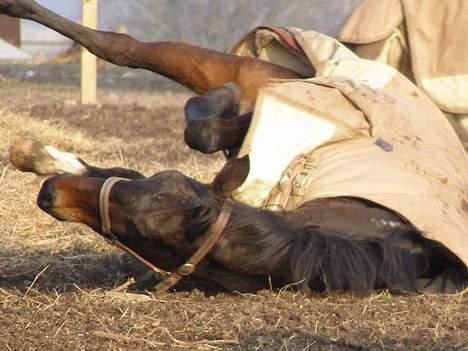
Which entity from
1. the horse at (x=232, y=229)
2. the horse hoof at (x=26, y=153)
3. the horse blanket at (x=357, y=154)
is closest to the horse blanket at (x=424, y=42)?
the horse blanket at (x=357, y=154)

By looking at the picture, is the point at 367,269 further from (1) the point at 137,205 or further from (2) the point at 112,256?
(2) the point at 112,256

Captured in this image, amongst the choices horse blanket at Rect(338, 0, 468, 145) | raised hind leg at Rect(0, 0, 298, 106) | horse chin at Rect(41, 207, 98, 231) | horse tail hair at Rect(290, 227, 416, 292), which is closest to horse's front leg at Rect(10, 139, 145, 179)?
horse chin at Rect(41, 207, 98, 231)

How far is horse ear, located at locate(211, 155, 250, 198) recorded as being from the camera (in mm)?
3592

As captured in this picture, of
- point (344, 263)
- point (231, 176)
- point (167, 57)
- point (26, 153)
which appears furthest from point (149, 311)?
point (167, 57)

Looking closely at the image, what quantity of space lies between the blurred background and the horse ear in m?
13.6

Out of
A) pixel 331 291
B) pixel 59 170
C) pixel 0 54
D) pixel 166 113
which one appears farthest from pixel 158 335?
pixel 0 54

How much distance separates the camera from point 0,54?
16219 millimetres

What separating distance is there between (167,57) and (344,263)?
1.92m

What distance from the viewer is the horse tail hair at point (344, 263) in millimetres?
3746

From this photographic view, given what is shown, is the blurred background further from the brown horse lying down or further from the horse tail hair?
the horse tail hair

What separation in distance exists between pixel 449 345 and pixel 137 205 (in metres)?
1.03

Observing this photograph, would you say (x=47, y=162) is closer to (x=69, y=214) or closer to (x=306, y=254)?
(x=69, y=214)

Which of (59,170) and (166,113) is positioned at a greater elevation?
(59,170)

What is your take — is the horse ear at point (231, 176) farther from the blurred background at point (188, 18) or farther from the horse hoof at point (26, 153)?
the blurred background at point (188, 18)
